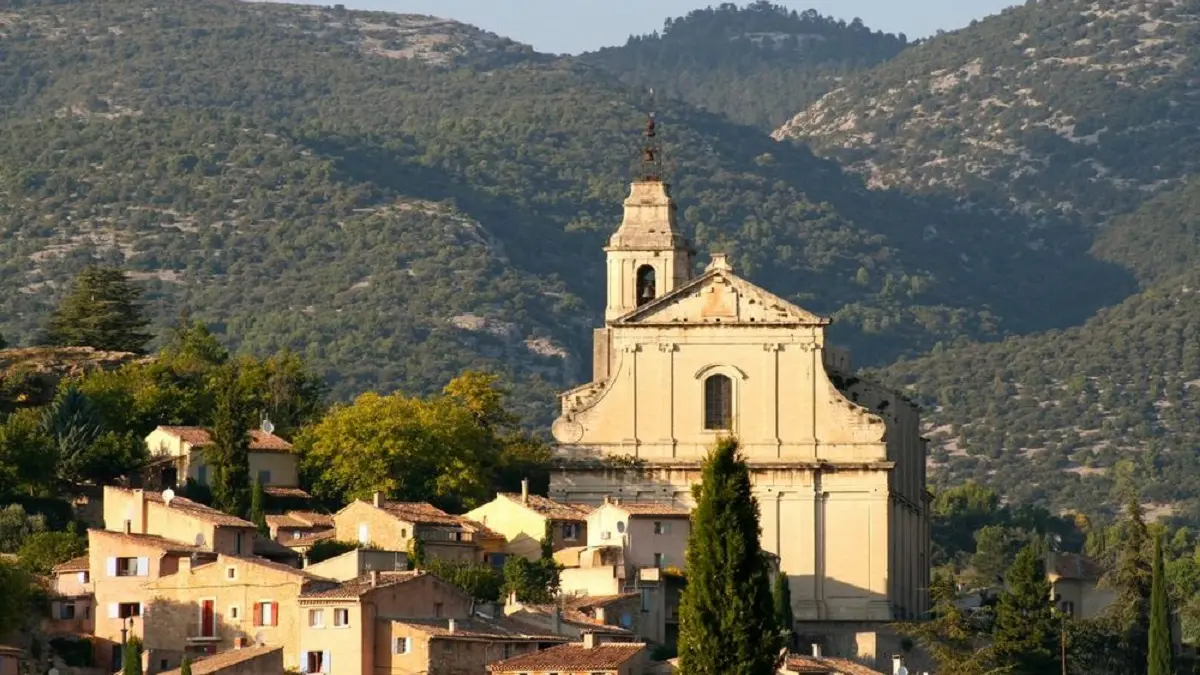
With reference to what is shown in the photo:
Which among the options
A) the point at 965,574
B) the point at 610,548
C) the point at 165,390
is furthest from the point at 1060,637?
the point at 965,574

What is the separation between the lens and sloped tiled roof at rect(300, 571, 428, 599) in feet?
276

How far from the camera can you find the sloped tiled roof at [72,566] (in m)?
91.9

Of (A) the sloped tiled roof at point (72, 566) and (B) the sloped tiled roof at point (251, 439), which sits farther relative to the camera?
(B) the sloped tiled roof at point (251, 439)

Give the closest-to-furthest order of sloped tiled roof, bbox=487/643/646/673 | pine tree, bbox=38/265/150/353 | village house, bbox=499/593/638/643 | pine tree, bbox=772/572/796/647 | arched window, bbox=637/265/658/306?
sloped tiled roof, bbox=487/643/646/673, village house, bbox=499/593/638/643, pine tree, bbox=772/572/796/647, arched window, bbox=637/265/658/306, pine tree, bbox=38/265/150/353

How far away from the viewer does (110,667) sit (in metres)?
88.1

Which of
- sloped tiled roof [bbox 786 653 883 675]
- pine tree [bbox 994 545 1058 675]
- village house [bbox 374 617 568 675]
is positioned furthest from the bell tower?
village house [bbox 374 617 568 675]

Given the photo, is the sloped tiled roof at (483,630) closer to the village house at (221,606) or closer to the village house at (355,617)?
the village house at (355,617)

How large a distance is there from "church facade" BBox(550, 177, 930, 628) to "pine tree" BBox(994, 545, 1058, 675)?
30.2 feet

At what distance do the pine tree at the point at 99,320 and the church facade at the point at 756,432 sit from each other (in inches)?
759

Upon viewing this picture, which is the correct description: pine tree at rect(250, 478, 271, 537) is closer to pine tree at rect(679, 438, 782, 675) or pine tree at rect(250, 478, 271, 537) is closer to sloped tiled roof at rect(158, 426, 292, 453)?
sloped tiled roof at rect(158, 426, 292, 453)

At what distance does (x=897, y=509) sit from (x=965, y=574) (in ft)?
105

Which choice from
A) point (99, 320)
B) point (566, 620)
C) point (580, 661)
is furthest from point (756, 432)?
point (580, 661)

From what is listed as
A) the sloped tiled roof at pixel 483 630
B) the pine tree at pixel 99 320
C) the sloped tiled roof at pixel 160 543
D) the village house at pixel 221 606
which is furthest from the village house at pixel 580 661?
the pine tree at pixel 99 320

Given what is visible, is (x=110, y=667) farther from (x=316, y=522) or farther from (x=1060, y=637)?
(x=1060, y=637)
